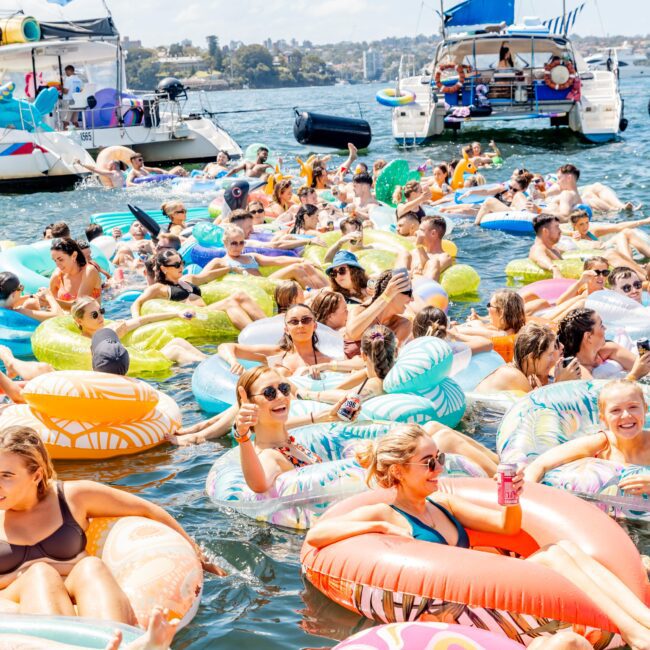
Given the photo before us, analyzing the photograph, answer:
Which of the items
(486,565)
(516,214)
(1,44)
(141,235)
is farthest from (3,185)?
(486,565)

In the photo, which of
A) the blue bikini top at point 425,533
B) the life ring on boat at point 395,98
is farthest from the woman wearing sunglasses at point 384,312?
the life ring on boat at point 395,98

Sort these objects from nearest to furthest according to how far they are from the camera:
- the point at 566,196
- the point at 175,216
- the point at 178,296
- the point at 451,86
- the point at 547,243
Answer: the point at 178,296, the point at 547,243, the point at 175,216, the point at 566,196, the point at 451,86

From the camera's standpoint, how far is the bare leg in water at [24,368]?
7195mm

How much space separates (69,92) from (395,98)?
27.9ft

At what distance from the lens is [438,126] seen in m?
27.1

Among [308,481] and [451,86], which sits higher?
[451,86]

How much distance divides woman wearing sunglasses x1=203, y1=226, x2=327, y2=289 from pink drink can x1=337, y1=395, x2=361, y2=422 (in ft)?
14.2

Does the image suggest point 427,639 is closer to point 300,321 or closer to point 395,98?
point 300,321

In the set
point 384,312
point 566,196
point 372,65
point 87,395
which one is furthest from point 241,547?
point 372,65

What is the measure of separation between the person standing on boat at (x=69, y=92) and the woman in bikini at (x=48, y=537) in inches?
835

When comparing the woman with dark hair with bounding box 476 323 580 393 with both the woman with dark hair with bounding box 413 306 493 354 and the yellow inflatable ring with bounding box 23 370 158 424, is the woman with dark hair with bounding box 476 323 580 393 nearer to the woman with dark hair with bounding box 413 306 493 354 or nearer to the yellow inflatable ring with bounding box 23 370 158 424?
the woman with dark hair with bounding box 413 306 493 354

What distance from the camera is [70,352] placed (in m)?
7.75

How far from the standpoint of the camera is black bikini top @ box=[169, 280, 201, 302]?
901 cm

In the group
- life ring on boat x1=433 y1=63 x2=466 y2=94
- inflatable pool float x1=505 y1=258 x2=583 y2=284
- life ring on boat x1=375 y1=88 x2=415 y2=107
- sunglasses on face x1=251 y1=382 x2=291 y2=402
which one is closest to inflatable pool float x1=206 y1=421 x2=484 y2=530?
sunglasses on face x1=251 y1=382 x2=291 y2=402
